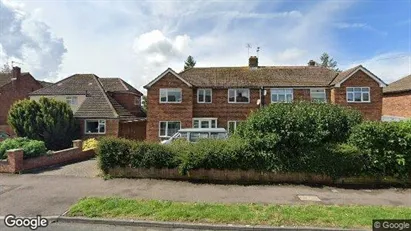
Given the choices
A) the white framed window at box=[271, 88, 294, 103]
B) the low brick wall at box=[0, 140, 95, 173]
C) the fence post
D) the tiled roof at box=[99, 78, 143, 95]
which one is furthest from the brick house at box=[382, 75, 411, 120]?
the fence post

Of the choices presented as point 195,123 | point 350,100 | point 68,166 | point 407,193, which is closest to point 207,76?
point 195,123

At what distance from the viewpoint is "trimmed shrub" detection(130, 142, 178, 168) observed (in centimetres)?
1117

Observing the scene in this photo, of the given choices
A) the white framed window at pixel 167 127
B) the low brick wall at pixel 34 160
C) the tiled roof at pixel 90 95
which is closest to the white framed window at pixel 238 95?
the white framed window at pixel 167 127

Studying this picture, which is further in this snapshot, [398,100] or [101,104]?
[398,100]

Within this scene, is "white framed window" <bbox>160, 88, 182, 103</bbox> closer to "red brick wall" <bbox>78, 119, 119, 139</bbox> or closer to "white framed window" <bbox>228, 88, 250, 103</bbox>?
"red brick wall" <bbox>78, 119, 119, 139</bbox>

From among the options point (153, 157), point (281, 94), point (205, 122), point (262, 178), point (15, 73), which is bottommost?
point (262, 178)

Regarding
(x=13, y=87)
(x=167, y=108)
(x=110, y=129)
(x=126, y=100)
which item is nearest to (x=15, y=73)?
(x=13, y=87)

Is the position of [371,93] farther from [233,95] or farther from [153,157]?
[153,157]

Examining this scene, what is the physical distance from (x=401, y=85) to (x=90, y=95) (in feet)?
99.5

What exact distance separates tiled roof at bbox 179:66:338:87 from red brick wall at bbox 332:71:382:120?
139 cm

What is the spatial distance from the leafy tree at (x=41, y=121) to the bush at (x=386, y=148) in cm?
1991

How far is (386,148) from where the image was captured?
1057cm

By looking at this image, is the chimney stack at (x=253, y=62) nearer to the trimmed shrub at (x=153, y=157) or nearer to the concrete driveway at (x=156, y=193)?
the trimmed shrub at (x=153, y=157)

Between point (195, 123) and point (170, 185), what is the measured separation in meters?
14.1
